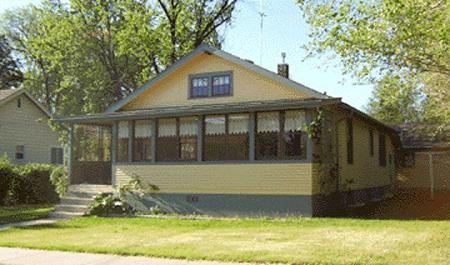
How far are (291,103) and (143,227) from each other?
5.87m

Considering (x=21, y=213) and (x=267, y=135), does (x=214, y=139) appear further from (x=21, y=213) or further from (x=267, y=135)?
(x=21, y=213)

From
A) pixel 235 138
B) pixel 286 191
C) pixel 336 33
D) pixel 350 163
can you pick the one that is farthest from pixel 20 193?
pixel 336 33

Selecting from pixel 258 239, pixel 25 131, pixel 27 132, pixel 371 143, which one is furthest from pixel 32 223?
pixel 27 132

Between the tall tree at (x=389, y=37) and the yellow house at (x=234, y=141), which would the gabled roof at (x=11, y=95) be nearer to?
the yellow house at (x=234, y=141)

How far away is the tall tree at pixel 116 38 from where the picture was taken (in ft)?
102

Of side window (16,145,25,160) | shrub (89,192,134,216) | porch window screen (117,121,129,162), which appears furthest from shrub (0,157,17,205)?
side window (16,145,25,160)

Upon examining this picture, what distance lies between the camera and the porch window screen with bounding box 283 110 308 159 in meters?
16.2

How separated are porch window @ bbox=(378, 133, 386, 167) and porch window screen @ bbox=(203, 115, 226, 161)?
1116cm

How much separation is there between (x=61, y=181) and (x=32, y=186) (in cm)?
390

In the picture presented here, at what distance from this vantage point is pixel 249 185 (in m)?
16.8

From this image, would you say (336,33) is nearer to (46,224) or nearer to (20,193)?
(46,224)

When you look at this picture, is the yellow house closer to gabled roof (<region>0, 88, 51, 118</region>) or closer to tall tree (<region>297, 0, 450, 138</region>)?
tall tree (<region>297, 0, 450, 138</region>)

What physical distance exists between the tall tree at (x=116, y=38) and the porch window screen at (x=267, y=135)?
52.1 ft

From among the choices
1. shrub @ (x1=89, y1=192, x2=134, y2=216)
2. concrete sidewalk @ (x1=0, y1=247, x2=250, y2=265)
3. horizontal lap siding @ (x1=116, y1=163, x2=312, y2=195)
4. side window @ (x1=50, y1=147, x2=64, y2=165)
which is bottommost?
concrete sidewalk @ (x1=0, y1=247, x2=250, y2=265)
